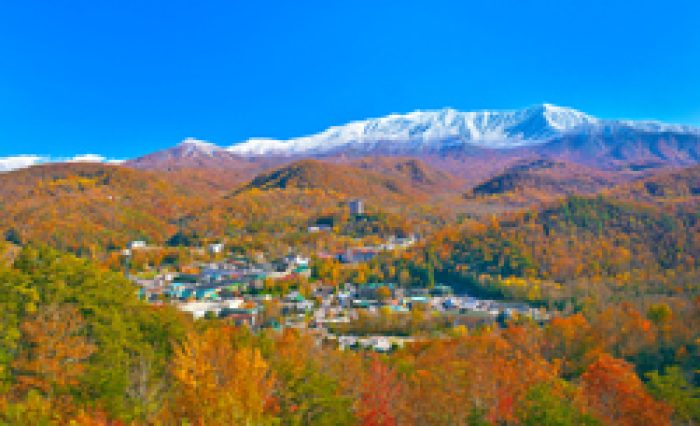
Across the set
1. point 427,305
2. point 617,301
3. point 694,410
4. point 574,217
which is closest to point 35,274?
point 694,410

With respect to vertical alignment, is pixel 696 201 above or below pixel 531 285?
above

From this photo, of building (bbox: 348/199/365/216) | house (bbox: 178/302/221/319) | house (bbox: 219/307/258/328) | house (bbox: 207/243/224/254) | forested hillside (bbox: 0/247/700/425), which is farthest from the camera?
building (bbox: 348/199/365/216)

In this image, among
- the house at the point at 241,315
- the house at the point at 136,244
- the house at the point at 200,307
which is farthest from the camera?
the house at the point at 136,244

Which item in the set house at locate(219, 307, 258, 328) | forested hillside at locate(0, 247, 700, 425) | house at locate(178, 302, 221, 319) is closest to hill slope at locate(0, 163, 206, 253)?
house at locate(178, 302, 221, 319)

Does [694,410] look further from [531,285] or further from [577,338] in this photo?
[531,285]

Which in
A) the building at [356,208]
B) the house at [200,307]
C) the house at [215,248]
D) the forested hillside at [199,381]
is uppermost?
the building at [356,208]

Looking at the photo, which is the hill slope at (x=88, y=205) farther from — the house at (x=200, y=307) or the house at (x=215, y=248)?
the house at (x=200, y=307)

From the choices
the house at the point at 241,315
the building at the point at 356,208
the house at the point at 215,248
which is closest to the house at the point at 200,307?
the house at the point at 241,315

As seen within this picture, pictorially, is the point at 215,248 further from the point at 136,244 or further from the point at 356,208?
the point at 356,208

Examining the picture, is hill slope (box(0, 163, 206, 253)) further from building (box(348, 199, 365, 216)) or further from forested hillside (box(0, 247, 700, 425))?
forested hillside (box(0, 247, 700, 425))

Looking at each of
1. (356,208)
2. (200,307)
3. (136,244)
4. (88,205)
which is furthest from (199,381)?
(356,208)

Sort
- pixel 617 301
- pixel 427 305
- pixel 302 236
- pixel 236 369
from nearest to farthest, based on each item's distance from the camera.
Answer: pixel 236 369, pixel 617 301, pixel 427 305, pixel 302 236
